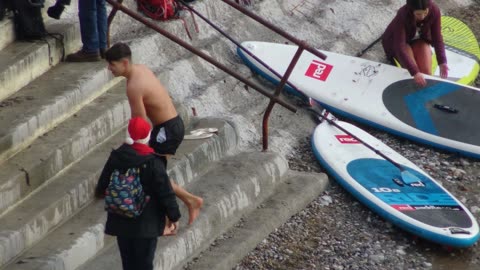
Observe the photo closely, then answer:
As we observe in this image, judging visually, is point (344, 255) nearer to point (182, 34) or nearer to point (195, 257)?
point (195, 257)

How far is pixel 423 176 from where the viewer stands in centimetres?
793

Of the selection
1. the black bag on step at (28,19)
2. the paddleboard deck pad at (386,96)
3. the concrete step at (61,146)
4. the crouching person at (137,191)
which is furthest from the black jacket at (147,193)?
the paddleboard deck pad at (386,96)

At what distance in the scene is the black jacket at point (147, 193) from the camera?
5.19 m

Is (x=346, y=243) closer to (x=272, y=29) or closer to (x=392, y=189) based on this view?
(x=392, y=189)

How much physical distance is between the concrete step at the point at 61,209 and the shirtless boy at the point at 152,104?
632 millimetres

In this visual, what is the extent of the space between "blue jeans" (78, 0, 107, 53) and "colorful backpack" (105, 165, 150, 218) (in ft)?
7.81

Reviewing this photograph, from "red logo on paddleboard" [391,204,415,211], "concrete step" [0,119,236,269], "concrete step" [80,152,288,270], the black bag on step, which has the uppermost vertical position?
the black bag on step

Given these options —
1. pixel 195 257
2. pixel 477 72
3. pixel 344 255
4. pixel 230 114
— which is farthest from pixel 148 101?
pixel 477 72

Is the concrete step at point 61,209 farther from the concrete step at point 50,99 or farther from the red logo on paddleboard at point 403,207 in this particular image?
the red logo on paddleboard at point 403,207

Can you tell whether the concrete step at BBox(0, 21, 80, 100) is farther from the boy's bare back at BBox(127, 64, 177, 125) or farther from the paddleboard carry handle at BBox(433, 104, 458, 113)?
the paddleboard carry handle at BBox(433, 104, 458, 113)

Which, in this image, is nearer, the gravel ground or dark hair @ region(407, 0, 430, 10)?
the gravel ground

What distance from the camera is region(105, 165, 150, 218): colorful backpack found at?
203 inches

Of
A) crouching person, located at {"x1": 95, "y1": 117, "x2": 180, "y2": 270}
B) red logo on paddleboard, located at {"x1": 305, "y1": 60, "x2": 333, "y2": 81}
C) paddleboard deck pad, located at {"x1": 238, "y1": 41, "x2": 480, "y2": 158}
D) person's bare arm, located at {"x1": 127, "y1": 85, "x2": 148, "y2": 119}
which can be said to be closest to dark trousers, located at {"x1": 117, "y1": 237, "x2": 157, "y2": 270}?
crouching person, located at {"x1": 95, "y1": 117, "x2": 180, "y2": 270}

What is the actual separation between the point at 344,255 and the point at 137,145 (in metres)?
2.20
